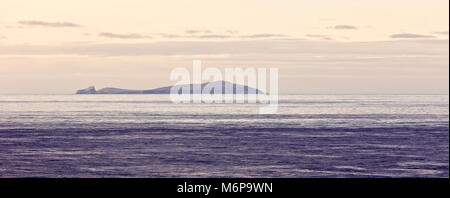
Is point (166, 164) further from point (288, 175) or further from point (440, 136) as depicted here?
point (440, 136)

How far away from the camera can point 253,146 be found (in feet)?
246

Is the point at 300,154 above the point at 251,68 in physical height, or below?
below

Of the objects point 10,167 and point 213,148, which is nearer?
point 10,167

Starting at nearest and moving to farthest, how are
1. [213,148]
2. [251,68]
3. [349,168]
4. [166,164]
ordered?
[349,168] → [166,164] → [213,148] → [251,68]

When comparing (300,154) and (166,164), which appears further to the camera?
(300,154)

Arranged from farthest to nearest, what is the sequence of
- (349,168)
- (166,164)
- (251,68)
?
(251,68) → (166,164) → (349,168)
